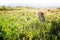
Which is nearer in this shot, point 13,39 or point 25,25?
point 13,39

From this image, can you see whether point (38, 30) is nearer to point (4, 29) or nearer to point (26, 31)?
point (26, 31)

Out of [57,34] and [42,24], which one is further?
[42,24]

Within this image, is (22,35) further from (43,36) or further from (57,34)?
(57,34)

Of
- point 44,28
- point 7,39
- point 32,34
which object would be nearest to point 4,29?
point 7,39

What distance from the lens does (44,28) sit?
530 centimetres

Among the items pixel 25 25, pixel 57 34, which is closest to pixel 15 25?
pixel 25 25

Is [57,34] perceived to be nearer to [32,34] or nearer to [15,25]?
[32,34]

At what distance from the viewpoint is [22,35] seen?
16.1 feet

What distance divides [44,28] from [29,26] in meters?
0.35

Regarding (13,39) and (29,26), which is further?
(29,26)

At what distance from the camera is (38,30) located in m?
5.11

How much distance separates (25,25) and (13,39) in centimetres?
66

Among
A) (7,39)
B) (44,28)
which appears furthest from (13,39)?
Answer: (44,28)

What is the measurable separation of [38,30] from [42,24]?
0.30m
